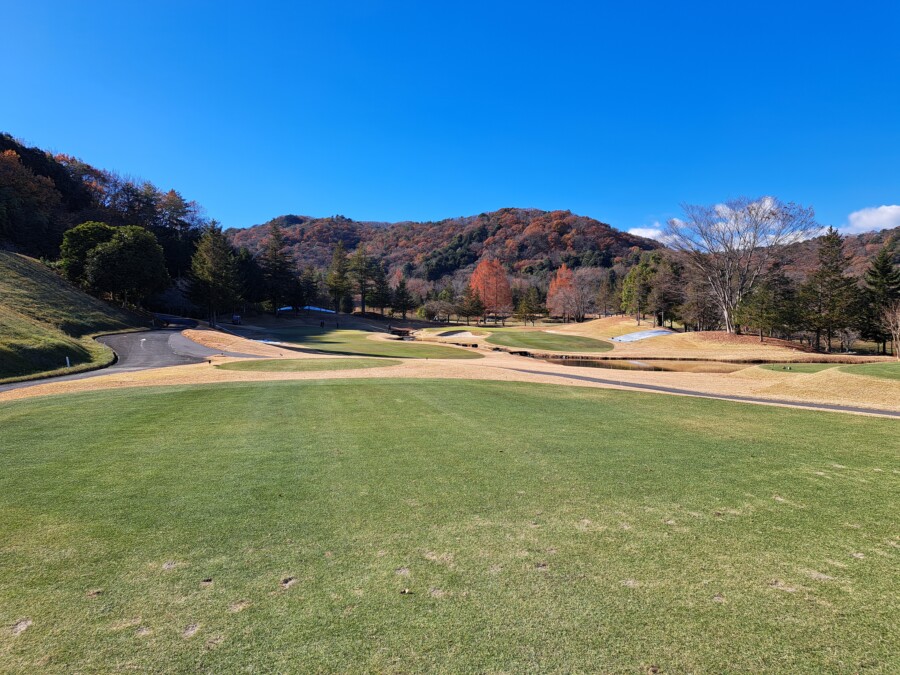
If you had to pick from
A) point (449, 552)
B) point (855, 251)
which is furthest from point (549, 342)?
point (855, 251)

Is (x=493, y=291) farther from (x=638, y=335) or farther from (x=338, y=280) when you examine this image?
(x=638, y=335)

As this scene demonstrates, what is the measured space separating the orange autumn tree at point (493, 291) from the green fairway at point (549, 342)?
34933 mm

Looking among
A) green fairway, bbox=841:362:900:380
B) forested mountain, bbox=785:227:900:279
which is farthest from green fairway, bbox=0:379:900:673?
forested mountain, bbox=785:227:900:279

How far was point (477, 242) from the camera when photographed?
134125 millimetres

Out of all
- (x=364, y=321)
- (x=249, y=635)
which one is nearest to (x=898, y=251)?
(x=364, y=321)

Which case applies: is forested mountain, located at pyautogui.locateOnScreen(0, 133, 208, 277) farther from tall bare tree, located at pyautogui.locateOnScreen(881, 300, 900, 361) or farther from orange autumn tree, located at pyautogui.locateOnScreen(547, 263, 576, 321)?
tall bare tree, located at pyautogui.locateOnScreen(881, 300, 900, 361)

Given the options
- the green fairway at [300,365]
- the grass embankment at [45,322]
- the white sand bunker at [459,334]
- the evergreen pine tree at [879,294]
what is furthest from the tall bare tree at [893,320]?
the grass embankment at [45,322]

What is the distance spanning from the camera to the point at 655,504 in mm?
4785

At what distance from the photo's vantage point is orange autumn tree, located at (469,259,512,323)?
8619 centimetres

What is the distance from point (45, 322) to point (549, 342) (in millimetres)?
42926

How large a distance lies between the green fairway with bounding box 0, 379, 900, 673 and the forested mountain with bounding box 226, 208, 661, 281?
11040 centimetres

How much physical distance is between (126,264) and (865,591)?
59.1 metres

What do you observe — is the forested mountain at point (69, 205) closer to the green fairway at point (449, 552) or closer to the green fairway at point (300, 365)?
the green fairway at point (300, 365)

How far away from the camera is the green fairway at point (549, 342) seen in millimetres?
42022
